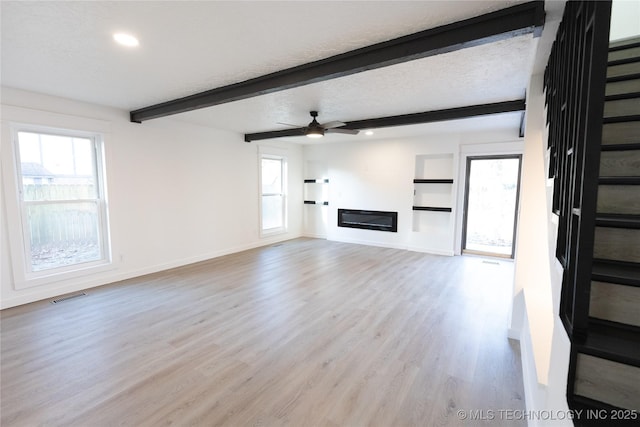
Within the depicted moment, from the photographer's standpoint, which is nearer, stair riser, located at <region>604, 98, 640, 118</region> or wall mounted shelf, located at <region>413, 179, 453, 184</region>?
stair riser, located at <region>604, 98, 640, 118</region>

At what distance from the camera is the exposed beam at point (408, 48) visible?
5.84 ft

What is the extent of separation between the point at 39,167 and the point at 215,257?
299cm

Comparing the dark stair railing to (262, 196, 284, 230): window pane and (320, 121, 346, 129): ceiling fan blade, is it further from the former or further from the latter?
(262, 196, 284, 230): window pane

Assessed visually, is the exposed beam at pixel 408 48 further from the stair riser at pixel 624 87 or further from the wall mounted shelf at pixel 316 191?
the wall mounted shelf at pixel 316 191

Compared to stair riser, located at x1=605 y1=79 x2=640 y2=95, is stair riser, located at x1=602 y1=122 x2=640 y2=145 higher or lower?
stair riser, located at x1=605 y1=79 x2=640 y2=95

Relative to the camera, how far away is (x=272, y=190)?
738cm

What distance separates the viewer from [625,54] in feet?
7.86

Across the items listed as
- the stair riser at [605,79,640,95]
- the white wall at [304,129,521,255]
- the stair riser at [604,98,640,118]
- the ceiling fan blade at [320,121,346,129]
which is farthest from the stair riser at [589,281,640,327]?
the white wall at [304,129,521,255]

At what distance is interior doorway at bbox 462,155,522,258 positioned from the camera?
5.91m

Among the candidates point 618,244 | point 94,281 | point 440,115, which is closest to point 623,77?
point 618,244

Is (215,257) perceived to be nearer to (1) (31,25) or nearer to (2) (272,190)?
(2) (272,190)

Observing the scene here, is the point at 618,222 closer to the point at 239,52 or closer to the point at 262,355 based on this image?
the point at 262,355

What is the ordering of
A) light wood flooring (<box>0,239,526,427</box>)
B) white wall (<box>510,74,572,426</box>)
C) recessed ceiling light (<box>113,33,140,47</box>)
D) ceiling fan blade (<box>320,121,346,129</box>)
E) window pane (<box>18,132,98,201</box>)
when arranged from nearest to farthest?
light wood flooring (<box>0,239,526,427</box>), recessed ceiling light (<box>113,33,140,47</box>), white wall (<box>510,74,572,426</box>), window pane (<box>18,132,98,201</box>), ceiling fan blade (<box>320,121,346,129</box>)

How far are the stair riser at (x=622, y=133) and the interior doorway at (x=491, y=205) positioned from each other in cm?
464
